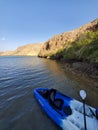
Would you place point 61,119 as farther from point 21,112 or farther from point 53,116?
point 21,112

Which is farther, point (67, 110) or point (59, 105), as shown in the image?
point (59, 105)

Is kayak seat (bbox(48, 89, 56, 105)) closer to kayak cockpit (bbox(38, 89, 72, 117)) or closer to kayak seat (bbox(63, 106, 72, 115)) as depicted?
kayak cockpit (bbox(38, 89, 72, 117))

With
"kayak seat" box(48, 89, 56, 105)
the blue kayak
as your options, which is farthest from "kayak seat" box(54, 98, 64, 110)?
"kayak seat" box(48, 89, 56, 105)

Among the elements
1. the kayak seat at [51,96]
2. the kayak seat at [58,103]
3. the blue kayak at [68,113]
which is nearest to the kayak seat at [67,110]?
the blue kayak at [68,113]

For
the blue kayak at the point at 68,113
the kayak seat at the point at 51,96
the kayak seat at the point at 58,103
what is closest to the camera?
the blue kayak at the point at 68,113

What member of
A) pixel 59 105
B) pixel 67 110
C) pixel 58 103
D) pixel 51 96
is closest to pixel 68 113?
pixel 67 110

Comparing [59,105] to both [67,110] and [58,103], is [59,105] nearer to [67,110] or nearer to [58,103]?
[58,103]

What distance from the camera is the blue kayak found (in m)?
6.35

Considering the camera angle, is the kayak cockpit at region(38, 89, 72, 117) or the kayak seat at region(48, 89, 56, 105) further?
the kayak seat at region(48, 89, 56, 105)

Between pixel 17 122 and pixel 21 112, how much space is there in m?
1.19

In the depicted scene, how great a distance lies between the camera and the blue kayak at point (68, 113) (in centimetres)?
635

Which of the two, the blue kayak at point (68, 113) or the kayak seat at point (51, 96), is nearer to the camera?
the blue kayak at point (68, 113)

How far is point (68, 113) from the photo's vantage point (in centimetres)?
728

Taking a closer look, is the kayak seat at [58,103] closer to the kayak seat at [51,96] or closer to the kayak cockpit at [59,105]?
the kayak cockpit at [59,105]
